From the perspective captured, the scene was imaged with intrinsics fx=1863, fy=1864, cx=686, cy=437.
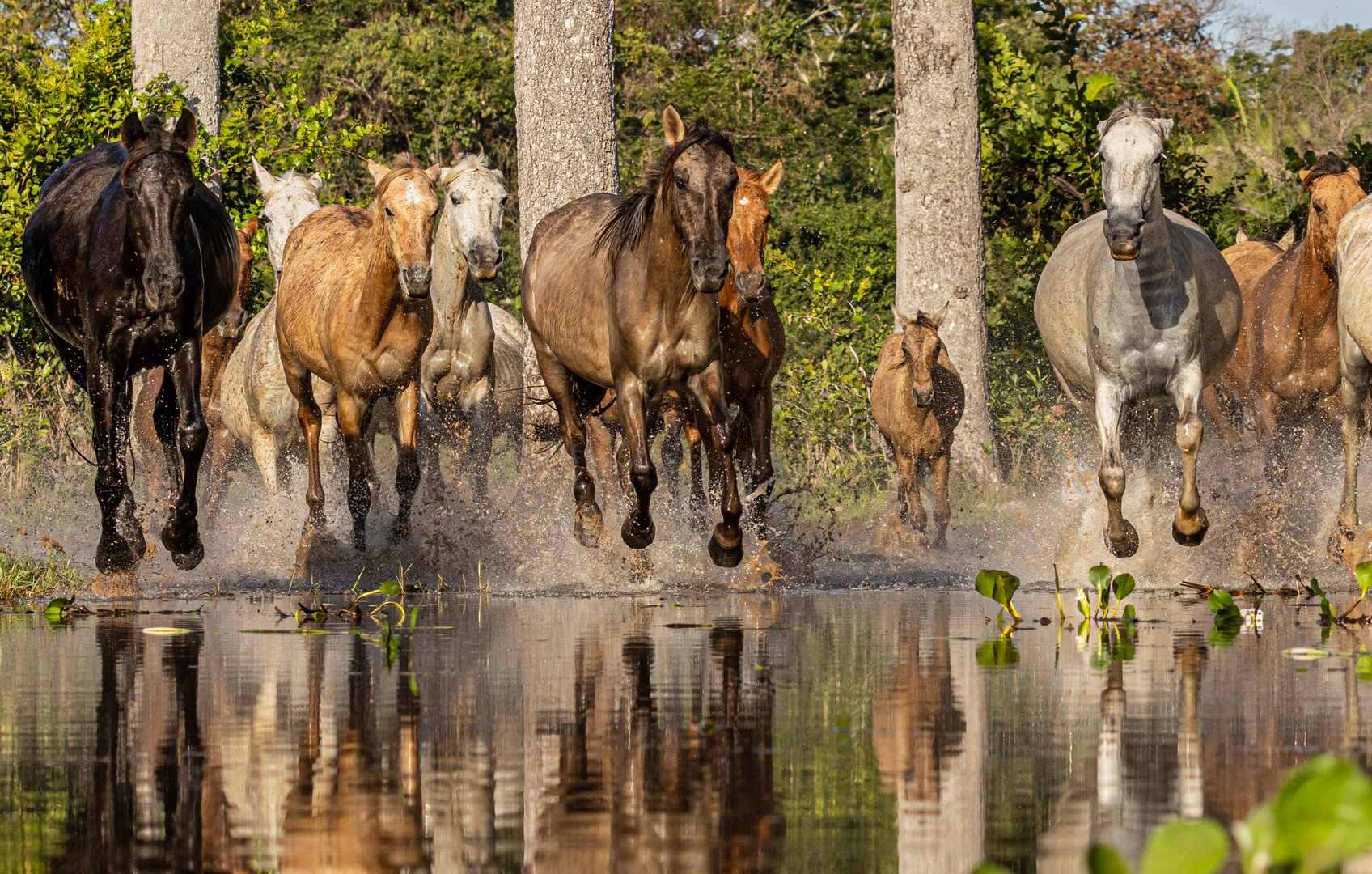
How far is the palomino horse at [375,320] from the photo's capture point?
10320 millimetres

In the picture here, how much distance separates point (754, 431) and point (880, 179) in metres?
11.9

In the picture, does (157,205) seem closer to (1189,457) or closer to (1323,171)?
(1189,457)

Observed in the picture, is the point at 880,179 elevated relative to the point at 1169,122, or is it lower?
elevated

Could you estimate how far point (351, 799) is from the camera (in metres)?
3.50

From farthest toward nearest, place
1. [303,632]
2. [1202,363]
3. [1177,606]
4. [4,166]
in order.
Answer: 1. [4,166]
2. [1202,363]
3. [1177,606]
4. [303,632]

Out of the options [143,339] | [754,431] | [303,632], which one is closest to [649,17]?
[754,431]

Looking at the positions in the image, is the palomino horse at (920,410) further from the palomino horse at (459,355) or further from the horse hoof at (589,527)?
the horse hoof at (589,527)

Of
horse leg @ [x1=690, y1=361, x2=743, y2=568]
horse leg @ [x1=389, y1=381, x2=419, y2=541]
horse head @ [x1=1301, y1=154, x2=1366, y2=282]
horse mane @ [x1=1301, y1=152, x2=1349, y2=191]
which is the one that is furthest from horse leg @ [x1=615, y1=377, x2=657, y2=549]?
horse mane @ [x1=1301, y1=152, x2=1349, y2=191]

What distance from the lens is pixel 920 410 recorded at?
14.8 metres

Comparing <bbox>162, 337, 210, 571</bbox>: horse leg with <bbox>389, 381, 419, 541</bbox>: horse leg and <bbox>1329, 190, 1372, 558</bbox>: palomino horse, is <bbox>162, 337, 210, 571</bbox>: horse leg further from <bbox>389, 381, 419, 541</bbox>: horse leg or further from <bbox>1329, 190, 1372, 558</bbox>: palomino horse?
<bbox>1329, 190, 1372, 558</bbox>: palomino horse

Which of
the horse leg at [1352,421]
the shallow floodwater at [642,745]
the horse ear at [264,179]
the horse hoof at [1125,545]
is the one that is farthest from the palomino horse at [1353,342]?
the horse ear at [264,179]

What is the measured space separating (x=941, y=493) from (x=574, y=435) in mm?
4070

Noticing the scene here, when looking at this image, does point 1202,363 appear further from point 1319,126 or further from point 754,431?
point 1319,126

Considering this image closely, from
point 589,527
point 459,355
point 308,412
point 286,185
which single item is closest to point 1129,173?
point 589,527
